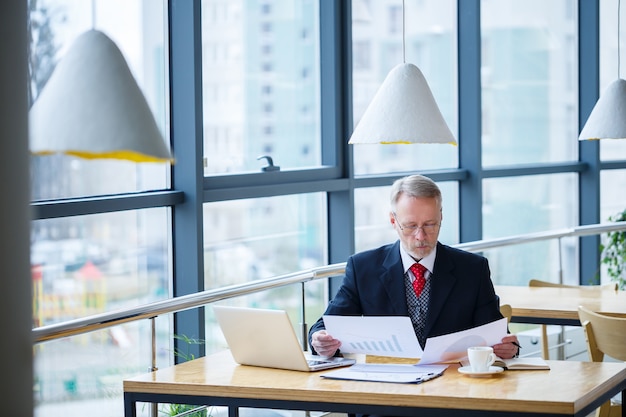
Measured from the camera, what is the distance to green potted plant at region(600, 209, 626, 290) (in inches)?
293

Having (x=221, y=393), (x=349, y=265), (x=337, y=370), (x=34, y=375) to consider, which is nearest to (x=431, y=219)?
(x=349, y=265)

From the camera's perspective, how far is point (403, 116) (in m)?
3.09

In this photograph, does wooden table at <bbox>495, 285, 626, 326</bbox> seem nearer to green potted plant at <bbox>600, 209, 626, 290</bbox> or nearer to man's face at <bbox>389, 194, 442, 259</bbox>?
man's face at <bbox>389, 194, 442, 259</bbox>

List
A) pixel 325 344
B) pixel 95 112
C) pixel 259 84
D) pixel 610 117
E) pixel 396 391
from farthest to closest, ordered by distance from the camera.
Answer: pixel 259 84 → pixel 610 117 → pixel 325 344 → pixel 396 391 → pixel 95 112

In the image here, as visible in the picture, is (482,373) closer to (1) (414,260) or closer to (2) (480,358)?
(2) (480,358)

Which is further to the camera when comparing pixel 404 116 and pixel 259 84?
pixel 259 84

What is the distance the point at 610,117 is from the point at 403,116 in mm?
2072

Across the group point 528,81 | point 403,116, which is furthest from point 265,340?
A: point 528,81

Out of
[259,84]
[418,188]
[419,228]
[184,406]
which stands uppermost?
[259,84]

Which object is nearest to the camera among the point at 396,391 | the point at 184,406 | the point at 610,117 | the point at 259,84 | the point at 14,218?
the point at 14,218

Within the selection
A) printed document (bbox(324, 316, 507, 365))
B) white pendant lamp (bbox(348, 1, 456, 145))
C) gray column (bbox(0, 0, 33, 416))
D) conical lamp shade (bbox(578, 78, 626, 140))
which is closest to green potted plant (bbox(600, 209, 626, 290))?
conical lamp shade (bbox(578, 78, 626, 140))

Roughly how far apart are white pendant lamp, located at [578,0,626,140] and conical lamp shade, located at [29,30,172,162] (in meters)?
3.42

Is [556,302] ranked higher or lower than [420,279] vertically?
lower

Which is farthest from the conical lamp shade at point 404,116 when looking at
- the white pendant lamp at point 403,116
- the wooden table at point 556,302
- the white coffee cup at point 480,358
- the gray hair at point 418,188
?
the wooden table at point 556,302
